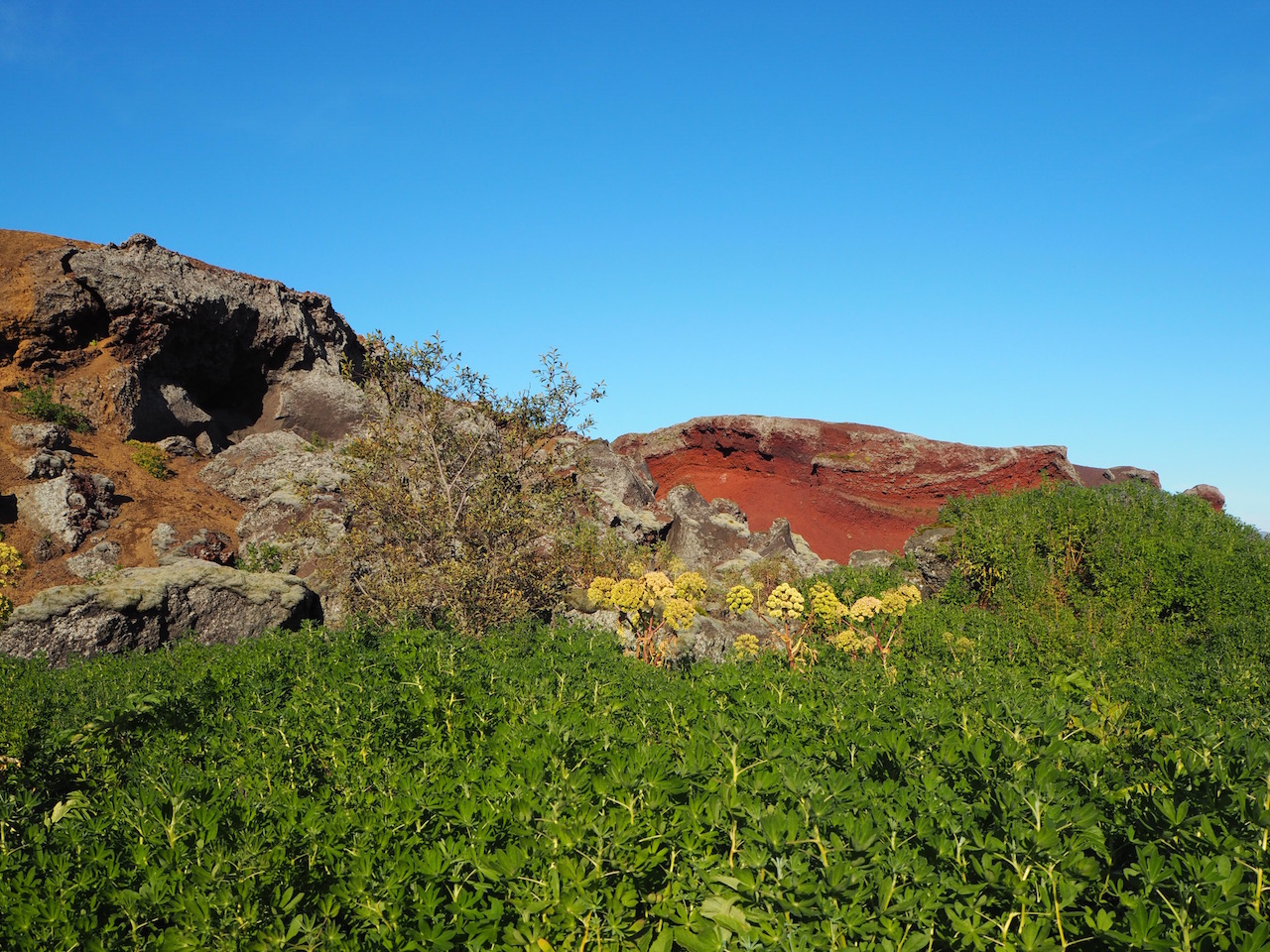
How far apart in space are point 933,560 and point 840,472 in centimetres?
1488

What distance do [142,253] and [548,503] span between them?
61.9ft

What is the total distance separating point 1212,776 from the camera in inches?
109

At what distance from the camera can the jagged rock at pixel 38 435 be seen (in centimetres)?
1802

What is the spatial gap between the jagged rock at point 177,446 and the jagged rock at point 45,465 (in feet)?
9.94

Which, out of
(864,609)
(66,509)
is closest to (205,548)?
(66,509)

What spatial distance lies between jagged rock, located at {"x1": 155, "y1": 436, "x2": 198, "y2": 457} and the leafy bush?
40.3 ft

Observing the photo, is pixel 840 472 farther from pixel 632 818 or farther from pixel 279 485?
pixel 632 818

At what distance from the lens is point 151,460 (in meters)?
19.4

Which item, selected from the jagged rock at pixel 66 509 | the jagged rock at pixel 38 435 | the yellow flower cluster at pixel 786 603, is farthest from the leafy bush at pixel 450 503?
the jagged rock at pixel 38 435

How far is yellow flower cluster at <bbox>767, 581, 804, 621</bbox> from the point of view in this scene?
8.27 metres

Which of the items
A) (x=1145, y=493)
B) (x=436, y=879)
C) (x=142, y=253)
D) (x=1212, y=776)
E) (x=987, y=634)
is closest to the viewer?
(x=436, y=879)

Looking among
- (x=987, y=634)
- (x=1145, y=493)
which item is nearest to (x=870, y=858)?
(x=987, y=634)

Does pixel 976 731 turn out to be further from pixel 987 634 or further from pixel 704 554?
pixel 704 554

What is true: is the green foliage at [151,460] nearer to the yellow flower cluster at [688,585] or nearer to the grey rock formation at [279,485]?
the grey rock formation at [279,485]
